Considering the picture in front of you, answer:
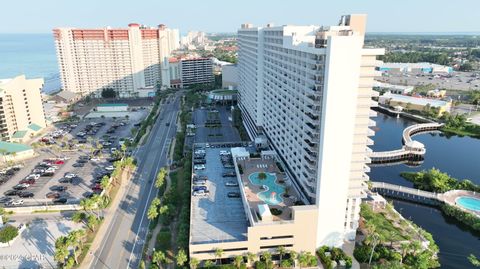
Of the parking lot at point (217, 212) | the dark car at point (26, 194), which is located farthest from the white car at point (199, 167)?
the dark car at point (26, 194)

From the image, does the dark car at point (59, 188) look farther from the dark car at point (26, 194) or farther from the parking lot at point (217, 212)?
the parking lot at point (217, 212)

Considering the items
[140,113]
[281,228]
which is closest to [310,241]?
[281,228]

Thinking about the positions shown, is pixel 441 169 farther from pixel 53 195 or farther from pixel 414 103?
pixel 53 195

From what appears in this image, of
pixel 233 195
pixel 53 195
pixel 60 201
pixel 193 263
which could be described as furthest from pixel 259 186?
pixel 53 195

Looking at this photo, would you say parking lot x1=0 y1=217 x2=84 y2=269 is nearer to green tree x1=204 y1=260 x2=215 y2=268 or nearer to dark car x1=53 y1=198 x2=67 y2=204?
dark car x1=53 y1=198 x2=67 y2=204

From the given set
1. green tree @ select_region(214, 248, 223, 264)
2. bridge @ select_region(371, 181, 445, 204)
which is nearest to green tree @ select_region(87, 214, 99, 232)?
green tree @ select_region(214, 248, 223, 264)
